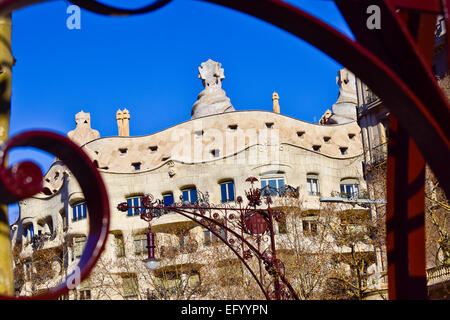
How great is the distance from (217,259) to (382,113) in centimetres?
1224

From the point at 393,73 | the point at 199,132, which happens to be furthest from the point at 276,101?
the point at 393,73

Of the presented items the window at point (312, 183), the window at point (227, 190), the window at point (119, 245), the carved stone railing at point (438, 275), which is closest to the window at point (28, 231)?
the window at point (119, 245)

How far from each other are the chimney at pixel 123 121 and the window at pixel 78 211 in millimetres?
12435

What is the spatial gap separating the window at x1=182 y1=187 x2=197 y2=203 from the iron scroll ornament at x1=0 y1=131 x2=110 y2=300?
4454 centimetres

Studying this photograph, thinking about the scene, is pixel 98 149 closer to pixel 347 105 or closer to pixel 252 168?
pixel 252 168

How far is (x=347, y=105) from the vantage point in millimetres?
62750

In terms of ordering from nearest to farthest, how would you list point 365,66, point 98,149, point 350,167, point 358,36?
point 365,66, point 358,36, point 350,167, point 98,149

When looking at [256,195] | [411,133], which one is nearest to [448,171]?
[411,133]

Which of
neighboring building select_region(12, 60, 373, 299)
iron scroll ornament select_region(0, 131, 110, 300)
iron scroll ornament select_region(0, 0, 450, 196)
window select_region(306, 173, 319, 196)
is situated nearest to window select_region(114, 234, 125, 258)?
neighboring building select_region(12, 60, 373, 299)

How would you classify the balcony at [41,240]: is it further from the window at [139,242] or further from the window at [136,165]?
the window at [136,165]

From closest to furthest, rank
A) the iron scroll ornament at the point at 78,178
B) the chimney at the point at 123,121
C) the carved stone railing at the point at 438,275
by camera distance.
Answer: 1. the iron scroll ornament at the point at 78,178
2. the carved stone railing at the point at 438,275
3. the chimney at the point at 123,121

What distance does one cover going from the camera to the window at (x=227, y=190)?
4667 centimetres

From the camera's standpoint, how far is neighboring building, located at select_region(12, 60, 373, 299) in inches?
1790

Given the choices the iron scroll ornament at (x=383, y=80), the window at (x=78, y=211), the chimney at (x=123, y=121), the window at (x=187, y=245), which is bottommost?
the iron scroll ornament at (x=383, y=80)
